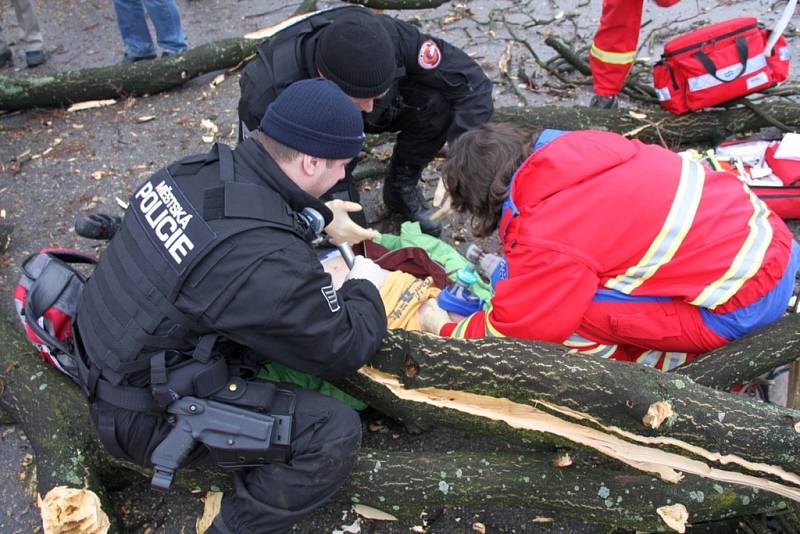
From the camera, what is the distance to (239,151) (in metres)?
2.08

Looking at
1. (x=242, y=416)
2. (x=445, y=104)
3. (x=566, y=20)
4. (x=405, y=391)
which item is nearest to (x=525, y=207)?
(x=405, y=391)

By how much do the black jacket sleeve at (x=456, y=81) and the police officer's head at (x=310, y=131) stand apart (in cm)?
134

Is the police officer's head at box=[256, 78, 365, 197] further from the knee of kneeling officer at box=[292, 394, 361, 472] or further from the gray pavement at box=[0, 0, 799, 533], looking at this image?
the gray pavement at box=[0, 0, 799, 533]

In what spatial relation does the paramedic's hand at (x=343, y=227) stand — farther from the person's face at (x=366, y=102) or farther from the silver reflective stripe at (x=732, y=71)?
the silver reflective stripe at (x=732, y=71)

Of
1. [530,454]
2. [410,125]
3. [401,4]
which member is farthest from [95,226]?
[401,4]

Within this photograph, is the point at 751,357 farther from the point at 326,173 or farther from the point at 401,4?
the point at 401,4

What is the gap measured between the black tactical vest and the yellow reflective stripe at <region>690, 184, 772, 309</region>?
1479mm

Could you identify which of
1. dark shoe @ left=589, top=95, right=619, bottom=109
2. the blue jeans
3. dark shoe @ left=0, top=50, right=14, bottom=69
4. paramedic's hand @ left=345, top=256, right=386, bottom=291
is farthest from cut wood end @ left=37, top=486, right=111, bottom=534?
dark shoe @ left=0, top=50, right=14, bottom=69

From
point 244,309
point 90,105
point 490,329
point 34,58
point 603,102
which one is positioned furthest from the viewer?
point 34,58

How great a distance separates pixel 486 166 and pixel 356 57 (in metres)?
0.79

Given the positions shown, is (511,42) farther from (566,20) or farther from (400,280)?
(400,280)

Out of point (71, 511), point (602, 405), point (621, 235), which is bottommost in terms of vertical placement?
point (71, 511)

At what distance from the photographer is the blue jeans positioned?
493cm

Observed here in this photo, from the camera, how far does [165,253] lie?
1892 mm
